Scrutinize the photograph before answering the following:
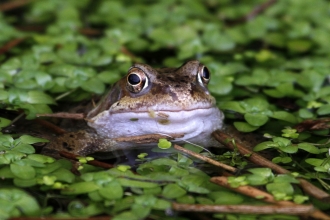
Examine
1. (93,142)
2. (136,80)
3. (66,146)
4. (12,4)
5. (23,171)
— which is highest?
(12,4)

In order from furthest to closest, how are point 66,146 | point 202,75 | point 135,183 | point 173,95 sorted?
point 202,75
point 66,146
point 173,95
point 135,183

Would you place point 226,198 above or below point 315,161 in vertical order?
below

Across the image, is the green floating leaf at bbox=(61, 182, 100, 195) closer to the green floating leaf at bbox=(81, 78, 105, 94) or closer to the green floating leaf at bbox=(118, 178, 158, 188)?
the green floating leaf at bbox=(118, 178, 158, 188)

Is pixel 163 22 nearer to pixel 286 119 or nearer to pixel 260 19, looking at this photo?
pixel 260 19

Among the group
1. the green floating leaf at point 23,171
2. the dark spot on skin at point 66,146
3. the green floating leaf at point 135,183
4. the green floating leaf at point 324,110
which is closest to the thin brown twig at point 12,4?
the dark spot on skin at point 66,146

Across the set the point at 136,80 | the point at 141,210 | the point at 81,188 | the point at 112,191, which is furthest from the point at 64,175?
the point at 136,80

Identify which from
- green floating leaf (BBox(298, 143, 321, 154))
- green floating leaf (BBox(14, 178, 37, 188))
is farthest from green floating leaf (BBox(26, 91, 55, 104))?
green floating leaf (BBox(298, 143, 321, 154))

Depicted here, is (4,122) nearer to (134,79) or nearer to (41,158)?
(41,158)
